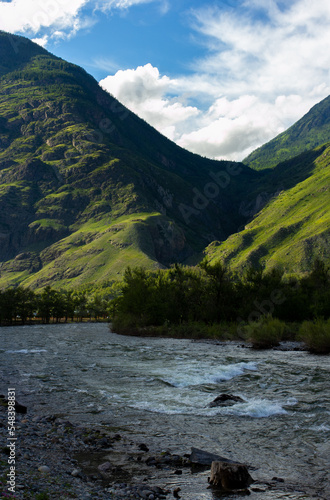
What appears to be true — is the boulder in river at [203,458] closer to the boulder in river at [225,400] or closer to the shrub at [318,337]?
the boulder in river at [225,400]

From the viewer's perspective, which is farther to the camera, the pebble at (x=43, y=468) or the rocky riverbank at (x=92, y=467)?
the pebble at (x=43, y=468)

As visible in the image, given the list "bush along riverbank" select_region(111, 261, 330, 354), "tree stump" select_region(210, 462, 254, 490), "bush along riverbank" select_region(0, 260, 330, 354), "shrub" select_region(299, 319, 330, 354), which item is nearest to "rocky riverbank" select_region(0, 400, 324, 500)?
"tree stump" select_region(210, 462, 254, 490)

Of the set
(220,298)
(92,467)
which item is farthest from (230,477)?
(220,298)

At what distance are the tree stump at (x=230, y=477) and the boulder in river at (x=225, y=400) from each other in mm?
7782

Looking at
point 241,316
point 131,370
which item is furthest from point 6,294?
point 131,370

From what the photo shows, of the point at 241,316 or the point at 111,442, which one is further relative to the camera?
the point at 241,316

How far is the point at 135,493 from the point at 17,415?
27.3 feet

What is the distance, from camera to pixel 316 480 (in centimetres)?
943

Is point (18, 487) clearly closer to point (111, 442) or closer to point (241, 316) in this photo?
point (111, 442)

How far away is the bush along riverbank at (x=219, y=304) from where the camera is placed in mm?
59062

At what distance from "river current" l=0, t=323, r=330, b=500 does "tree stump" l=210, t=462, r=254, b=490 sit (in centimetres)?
40

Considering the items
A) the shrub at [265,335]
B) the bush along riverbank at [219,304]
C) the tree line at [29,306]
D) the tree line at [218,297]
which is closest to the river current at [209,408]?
the shrub at [265,335]

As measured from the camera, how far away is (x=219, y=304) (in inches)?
2699

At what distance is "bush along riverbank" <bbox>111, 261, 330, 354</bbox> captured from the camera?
5906 cm
